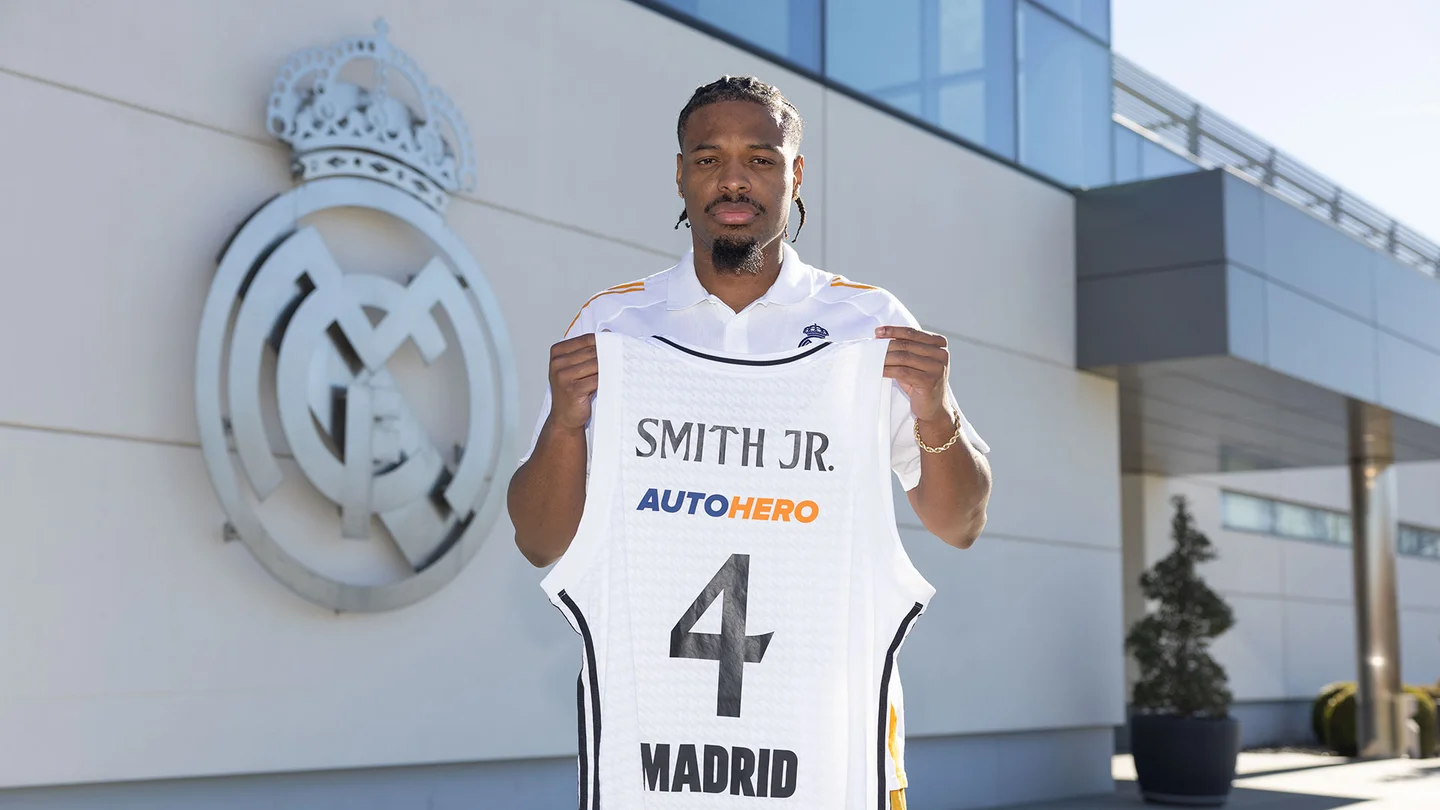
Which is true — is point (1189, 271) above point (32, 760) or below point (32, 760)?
above

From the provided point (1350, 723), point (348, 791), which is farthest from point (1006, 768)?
point (1350, 723)

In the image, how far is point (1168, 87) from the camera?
49.0ft

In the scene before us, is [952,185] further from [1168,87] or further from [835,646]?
[835,646]

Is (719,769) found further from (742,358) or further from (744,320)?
(744,320)

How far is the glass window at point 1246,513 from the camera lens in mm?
19859

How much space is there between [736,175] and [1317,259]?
443 inches

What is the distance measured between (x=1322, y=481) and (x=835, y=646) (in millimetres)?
22045

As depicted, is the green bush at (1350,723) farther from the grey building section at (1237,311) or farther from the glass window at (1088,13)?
the glass window at (1088,13)

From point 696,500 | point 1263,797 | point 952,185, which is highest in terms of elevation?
point 952,185

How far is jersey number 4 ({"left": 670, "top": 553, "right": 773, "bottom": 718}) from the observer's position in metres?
2.62

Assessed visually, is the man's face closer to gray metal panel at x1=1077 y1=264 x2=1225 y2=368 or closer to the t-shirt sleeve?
the t-shirt sleeve

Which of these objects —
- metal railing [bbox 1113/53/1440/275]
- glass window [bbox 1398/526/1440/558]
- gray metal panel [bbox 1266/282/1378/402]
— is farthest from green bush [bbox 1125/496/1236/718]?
glass window [bbox 1398/526/1440/558]

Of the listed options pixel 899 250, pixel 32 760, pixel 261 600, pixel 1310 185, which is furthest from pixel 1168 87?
pixel 32 760

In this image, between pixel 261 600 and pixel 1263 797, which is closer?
pixel 261 600
